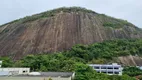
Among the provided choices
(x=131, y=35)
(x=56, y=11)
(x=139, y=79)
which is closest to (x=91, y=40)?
(x=131, y=35)

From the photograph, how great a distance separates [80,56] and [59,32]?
11.6 meters

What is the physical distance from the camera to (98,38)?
67.9m

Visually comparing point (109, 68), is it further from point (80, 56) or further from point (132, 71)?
point (80, 56)

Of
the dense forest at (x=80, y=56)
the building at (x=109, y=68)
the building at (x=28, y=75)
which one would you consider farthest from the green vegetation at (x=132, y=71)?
the building at (x=28, y=75)

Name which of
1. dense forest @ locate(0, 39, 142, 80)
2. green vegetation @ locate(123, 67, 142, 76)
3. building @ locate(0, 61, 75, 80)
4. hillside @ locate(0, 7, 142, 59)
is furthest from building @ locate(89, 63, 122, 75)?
building @ locate(0, 61, 75, 80)

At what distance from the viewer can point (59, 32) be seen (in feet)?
224

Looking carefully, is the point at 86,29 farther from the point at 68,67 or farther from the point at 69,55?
the point at 68,67

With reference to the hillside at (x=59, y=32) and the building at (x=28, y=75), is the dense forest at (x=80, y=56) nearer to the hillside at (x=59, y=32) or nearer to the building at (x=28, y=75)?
the hillside at (x=59, y=32)

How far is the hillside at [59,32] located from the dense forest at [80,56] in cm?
424

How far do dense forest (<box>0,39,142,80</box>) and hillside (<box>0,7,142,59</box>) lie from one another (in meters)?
4.24

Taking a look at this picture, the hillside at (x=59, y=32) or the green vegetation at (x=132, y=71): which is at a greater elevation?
the hillside at (x=59, y=32)

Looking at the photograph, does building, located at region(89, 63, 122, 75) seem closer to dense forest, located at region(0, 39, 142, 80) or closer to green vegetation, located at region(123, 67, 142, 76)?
green vegetation, located at region(123, 67, 142, 76)

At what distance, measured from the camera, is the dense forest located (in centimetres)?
4869

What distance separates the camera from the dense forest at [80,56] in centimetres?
4869
